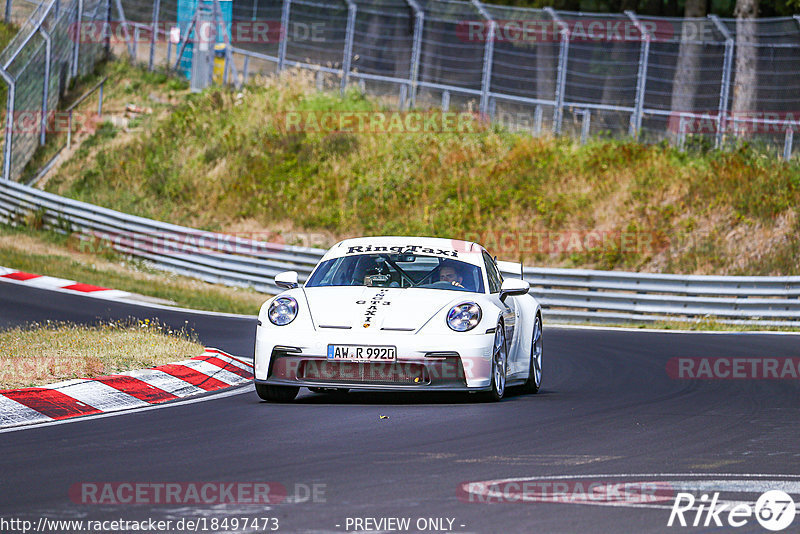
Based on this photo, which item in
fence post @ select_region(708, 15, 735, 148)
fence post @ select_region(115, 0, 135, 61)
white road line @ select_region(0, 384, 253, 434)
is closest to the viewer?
white road line @ select_region(0, 384, 253, 434)

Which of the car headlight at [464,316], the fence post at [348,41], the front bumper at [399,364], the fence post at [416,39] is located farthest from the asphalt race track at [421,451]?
the fence post at [348,41]

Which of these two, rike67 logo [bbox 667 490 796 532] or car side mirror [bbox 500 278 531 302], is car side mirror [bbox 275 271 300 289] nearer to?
car side mirror [bbox 500 278 531 302]

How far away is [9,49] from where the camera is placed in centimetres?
3181

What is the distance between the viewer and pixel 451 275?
34.0ft

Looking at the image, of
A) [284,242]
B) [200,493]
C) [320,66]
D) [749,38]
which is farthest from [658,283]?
[200,493]

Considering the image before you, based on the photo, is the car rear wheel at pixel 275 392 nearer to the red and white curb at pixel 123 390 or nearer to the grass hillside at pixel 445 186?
the red and white curb at pixel 123 390

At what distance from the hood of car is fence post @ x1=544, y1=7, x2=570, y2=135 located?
17640 millimetres

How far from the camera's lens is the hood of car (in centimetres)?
931

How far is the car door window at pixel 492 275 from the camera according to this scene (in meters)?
10.6

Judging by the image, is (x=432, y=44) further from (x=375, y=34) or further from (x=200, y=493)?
(x=200, y=493)
